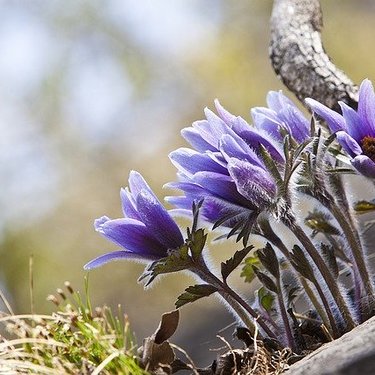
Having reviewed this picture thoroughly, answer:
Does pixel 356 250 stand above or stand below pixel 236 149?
below

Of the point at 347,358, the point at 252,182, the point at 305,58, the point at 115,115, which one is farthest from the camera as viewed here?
the point at 115,115

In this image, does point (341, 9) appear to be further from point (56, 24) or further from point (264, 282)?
point (264, 282)

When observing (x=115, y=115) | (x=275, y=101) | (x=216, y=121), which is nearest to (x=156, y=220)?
(x=216, y=121)

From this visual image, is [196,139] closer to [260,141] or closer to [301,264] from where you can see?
[260,141]

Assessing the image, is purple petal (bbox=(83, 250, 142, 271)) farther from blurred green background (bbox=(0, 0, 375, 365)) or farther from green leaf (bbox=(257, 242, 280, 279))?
blurred green background (bbox=(0, 0, 375, 365))

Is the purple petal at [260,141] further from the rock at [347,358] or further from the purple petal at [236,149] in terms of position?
the rock at [347,358]

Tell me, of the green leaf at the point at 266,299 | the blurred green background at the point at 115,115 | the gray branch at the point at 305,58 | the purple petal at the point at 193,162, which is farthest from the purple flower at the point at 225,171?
the blurred green background at the point at 115,115

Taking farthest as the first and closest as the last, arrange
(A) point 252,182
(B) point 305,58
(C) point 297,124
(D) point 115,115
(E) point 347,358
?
(D) point 115,115
(B) point 305,58
(C) point 297,124
(A) point 252,182
(E) point 347,358
